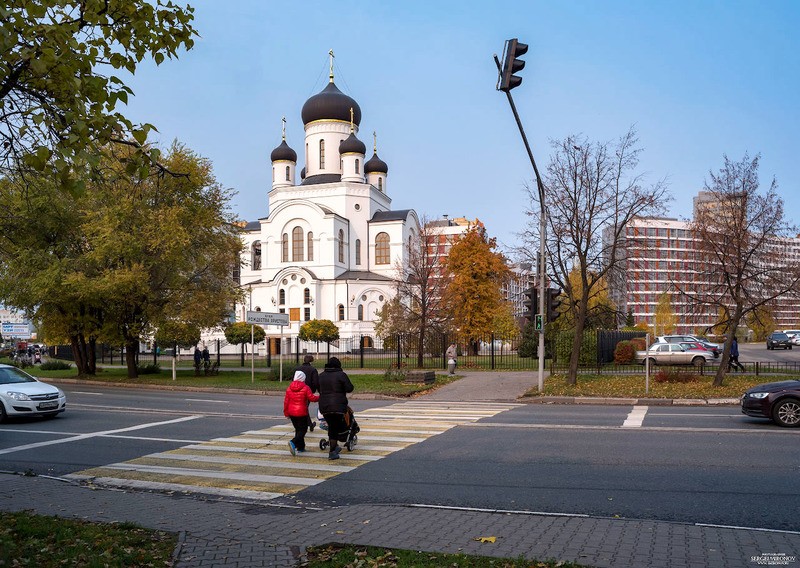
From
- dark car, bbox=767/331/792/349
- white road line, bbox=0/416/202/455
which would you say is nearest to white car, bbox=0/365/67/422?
white road line, bbox=0/416/202/455

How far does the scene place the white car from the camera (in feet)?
54.4

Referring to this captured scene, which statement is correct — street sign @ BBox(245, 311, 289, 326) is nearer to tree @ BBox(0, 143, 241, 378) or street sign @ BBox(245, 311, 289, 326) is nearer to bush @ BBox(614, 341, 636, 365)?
tree @ BBox(0, 143, 241, 378)

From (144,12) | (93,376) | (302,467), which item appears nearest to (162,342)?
(93,376)

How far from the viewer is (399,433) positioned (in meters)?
14.3

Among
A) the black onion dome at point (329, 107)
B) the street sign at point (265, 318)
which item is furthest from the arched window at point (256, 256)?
the street sign at point (265, 318)

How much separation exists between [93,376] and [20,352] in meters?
26.6

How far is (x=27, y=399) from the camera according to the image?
1669cm

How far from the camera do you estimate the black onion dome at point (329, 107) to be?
238 ft

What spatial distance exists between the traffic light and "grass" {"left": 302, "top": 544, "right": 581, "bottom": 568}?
35.5 feet

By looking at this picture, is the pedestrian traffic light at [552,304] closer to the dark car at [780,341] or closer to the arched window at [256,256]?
the dark car at [780,341]

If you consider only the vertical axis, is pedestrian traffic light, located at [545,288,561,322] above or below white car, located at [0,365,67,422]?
above

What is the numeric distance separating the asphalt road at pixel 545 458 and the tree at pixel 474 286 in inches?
940

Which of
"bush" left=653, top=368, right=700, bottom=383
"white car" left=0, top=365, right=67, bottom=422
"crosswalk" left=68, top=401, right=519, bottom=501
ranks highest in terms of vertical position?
"white car" left=0, top=365, right=67, bottom=422

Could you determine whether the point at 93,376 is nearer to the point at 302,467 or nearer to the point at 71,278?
the point at 71,278
